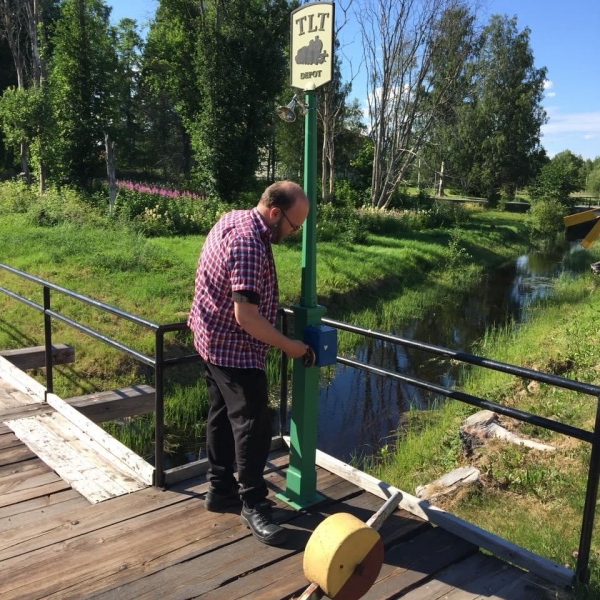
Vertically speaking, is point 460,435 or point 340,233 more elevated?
point 340,233

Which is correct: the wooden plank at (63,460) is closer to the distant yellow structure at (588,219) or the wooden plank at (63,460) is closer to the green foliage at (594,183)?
the distant yellow structure at (588,219)

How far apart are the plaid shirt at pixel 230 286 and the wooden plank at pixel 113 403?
238 cm

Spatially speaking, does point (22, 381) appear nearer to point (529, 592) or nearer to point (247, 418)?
point (247, 418)

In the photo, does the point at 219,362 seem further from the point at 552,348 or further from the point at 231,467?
the point at 552,348

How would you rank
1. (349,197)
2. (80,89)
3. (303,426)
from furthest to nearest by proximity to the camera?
(349,197) < (80,89) < (303,426)

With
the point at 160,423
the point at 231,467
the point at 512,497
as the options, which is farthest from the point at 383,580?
the point at 512,497

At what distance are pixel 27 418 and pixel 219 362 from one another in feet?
7.45

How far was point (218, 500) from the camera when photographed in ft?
10.1

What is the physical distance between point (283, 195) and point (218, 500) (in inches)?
65.3

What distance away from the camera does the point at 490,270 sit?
65.0ft

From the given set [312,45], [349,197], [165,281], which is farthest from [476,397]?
[349,197]

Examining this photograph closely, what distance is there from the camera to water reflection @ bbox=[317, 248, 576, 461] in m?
7.16

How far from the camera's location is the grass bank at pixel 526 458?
4043 mm

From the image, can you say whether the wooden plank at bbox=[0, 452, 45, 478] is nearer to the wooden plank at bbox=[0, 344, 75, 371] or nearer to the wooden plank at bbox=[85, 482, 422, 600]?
the wooden plank at bbox=[85, 482, 422, 600]
